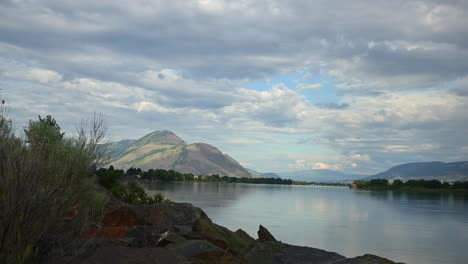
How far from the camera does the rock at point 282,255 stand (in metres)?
22.8

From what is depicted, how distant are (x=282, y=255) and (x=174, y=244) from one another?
9.71 metres

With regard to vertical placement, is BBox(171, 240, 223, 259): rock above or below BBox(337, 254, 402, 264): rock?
above

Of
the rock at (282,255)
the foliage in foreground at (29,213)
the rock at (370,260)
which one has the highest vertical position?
the foliage in foreground at (29,213)

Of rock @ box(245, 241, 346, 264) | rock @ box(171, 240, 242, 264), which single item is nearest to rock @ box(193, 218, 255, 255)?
rock @ box(245, 241, 346, 264)

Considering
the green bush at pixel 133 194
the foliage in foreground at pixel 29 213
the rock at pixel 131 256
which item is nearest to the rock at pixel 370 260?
the rock at pixel 131 256

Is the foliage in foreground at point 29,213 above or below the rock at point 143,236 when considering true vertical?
above

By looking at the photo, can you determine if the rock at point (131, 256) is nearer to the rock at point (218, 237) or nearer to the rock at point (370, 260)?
the rock at point (218, 237)

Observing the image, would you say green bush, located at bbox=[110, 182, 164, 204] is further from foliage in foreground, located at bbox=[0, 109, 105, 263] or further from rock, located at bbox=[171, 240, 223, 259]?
foliage in foreground, located at bbox=[0, 109, 105, 263]

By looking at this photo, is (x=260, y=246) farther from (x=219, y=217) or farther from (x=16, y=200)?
(x=219, y=217)

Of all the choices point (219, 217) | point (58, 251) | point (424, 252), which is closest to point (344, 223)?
point (219, 217)

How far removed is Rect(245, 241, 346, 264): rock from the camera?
22.8 m

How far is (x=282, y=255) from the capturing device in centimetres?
2461

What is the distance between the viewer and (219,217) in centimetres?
6988

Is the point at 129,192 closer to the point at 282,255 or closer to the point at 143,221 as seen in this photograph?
the point at 143,221
